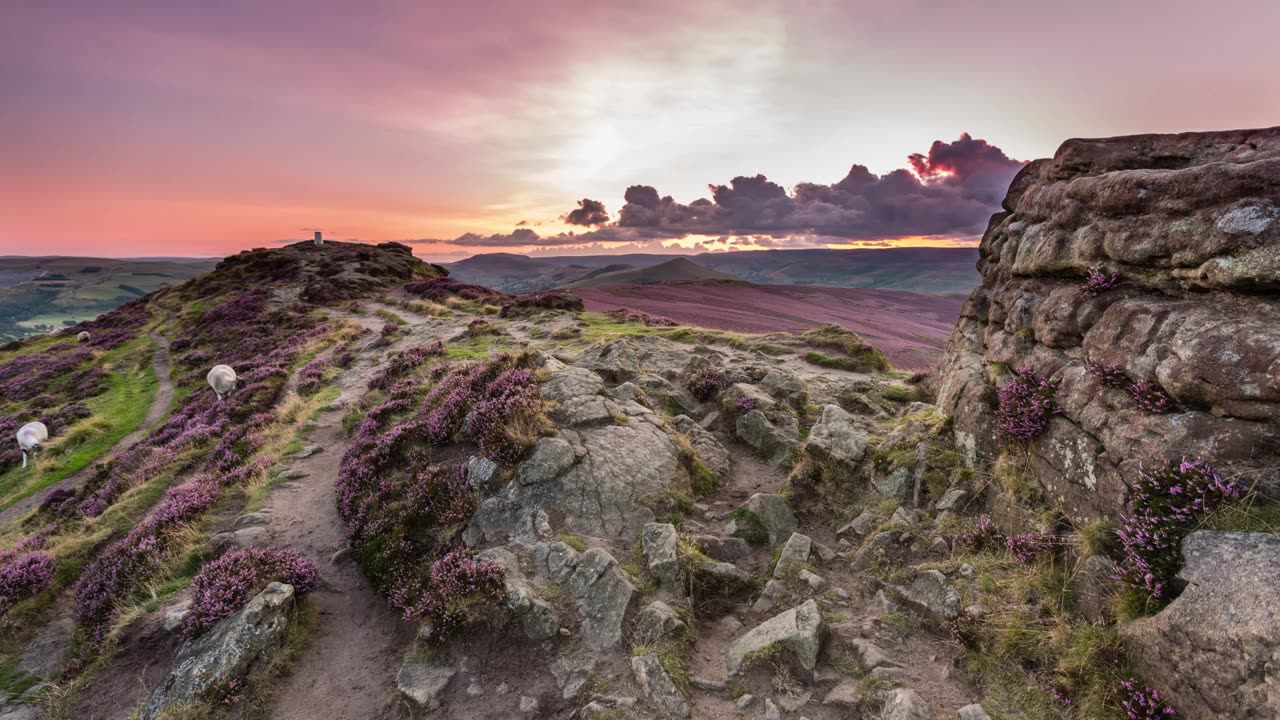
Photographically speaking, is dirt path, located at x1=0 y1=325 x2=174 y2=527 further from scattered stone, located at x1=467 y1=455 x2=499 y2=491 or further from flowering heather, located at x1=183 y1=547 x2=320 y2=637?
scattered stone, located at x1=467 y1=455 x2=499 y2=491

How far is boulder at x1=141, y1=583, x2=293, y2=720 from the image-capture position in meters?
8.00

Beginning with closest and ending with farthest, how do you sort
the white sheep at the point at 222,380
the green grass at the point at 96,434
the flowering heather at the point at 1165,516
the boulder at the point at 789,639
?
the flowering heather at the point at 1165,516, the boulder at the point at 789,639, the green grass at the point at 96,434, the white sheep at the point at 222,380

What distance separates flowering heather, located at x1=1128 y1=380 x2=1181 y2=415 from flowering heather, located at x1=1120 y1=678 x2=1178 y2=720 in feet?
11.2

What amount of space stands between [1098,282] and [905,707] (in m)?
7.54

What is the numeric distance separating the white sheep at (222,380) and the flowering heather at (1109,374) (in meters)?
33.9

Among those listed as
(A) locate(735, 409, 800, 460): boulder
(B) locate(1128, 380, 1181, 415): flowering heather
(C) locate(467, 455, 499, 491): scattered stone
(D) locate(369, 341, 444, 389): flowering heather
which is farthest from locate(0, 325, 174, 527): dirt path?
(B) locate(1128, 380, 1181, 415): flowering heather

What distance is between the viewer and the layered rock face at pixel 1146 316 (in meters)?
5.98

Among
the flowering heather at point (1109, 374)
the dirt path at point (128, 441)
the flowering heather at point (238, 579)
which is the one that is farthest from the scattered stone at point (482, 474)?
the dirt path at point (128, 441)

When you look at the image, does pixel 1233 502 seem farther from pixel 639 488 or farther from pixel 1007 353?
pixel 639 488

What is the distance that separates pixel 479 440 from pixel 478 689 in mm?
6082

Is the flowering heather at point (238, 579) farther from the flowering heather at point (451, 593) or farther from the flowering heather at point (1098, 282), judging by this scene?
the flowering heather at point (1098, 282)

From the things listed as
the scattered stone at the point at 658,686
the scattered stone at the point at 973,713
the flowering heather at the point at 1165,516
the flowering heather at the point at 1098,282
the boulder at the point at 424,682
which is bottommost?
the boulder at the point at 424,682

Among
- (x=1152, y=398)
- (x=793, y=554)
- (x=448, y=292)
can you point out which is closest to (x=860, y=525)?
(x=793, y=554)

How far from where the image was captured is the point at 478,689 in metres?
7.96
